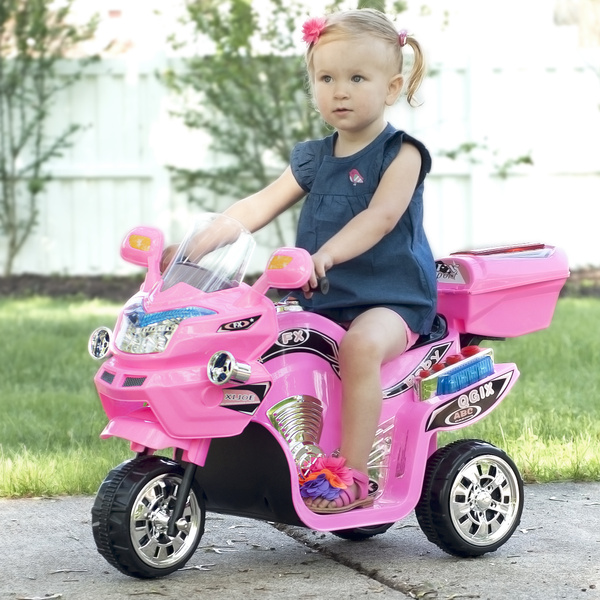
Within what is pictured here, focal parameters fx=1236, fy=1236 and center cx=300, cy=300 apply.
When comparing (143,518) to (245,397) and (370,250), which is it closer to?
(245,397)

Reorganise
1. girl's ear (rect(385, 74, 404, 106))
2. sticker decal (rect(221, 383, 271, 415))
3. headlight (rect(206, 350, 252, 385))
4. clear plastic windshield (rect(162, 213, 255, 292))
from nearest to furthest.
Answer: headlight (rect(206, 350, 252, 385)) → sticker decal (rect(221, 383, 271, 415)) → clear plastic windshield (rect(162, 213, 255, 292)) → girl's ear (rect(385, 74, 404, 106))

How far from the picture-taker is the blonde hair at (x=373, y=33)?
3551mm

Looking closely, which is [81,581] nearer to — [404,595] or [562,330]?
[404,595]

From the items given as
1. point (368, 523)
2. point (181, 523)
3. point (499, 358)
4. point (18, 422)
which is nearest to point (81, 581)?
point (181, 523)

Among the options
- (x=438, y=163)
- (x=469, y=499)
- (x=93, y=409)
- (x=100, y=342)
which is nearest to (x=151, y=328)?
(x=100, y=342)

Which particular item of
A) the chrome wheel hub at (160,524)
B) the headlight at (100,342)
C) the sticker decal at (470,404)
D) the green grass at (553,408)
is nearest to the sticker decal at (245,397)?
the chrome wheel hub at (160,524)

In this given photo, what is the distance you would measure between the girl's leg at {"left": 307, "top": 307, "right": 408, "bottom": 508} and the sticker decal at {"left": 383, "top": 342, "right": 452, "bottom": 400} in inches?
5.7

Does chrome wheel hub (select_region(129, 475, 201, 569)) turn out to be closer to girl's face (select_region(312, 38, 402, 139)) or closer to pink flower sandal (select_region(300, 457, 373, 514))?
pink flower sandal (select_region(300, 457, 373, 514))

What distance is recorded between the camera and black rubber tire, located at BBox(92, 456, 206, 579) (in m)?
3.12

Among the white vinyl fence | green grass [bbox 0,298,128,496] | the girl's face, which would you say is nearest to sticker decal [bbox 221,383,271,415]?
the girl's face

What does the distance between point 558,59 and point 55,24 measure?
15.2ft

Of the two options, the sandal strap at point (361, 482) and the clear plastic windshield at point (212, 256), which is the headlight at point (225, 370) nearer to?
the clear plastic windshield at point (212, 256)

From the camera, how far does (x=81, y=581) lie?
10.8ft

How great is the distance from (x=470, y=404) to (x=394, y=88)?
0.96m
